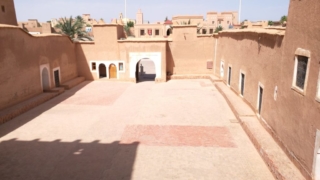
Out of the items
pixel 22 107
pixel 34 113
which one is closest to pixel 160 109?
pixel 34 113

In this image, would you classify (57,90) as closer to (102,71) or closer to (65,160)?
(102,71)

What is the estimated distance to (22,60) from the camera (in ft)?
43.7

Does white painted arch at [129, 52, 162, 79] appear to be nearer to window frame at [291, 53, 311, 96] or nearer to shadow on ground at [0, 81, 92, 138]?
shadow on ground at [0, 81, 92, 138]

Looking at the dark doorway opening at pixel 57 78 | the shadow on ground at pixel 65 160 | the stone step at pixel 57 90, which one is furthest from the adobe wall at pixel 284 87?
the dark doorway opening at pixel 57 78

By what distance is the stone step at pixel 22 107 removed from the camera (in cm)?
1123

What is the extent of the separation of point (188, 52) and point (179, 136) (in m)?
12.9

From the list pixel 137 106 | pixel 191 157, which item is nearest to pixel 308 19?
pixel 191 157

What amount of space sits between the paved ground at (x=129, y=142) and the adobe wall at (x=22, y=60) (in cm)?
135

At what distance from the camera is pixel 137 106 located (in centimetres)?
1385

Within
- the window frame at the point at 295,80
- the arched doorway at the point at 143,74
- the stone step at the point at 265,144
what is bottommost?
the arched doorway at the point at 143,74

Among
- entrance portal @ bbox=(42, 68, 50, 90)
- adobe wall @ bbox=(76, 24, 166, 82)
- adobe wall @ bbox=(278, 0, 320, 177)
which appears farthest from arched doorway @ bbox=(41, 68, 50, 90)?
adobe wall @ bbox=(278, 0, 320, 177)

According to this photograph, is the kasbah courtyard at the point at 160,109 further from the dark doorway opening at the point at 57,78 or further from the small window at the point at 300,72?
the dark doorway opening at the point at 57,78

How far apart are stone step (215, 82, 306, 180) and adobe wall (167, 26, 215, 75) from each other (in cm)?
882

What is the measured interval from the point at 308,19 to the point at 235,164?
4.56m
